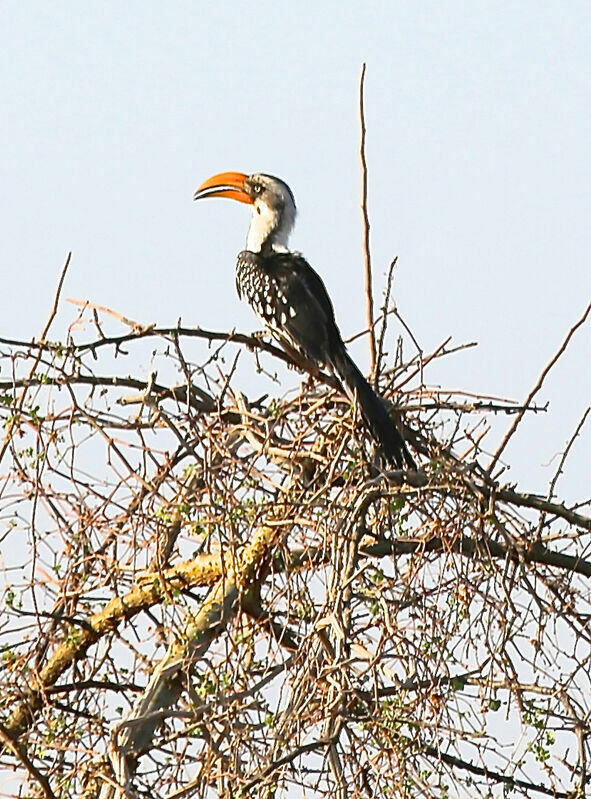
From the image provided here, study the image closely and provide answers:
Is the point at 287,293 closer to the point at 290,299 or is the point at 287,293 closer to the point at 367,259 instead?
the point at 290,299

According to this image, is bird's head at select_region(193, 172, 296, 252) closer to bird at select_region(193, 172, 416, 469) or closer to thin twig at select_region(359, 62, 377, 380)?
bird at select_region(193, 172, 416, 469)

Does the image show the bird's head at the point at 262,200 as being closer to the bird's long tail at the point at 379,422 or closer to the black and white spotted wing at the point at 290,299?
the black and white spotted wing at the point at 290,299

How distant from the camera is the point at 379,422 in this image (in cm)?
391

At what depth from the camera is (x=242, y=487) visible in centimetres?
354

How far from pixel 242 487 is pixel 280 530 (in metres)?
0.25

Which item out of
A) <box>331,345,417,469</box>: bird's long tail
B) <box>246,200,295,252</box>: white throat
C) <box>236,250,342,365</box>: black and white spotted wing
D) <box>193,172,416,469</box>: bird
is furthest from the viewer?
<box>246,200,295,252</box>: white throat

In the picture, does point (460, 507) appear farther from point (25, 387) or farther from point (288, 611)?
point (25, 387)

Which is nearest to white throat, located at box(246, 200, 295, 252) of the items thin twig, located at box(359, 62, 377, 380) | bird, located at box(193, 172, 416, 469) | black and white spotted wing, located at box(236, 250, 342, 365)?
bird, located at box(193, 172, 416, 469)

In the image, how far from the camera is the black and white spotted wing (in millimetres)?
5207

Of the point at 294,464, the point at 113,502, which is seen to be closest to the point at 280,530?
the point at 294,464

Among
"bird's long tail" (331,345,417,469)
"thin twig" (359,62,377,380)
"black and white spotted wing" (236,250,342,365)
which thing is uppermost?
"black and white spotted wing" (236,250,342,365)

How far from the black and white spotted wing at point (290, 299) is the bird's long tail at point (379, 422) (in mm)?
905

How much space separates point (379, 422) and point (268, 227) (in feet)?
8.51

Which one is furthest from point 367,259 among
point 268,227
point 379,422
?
point 268,227
